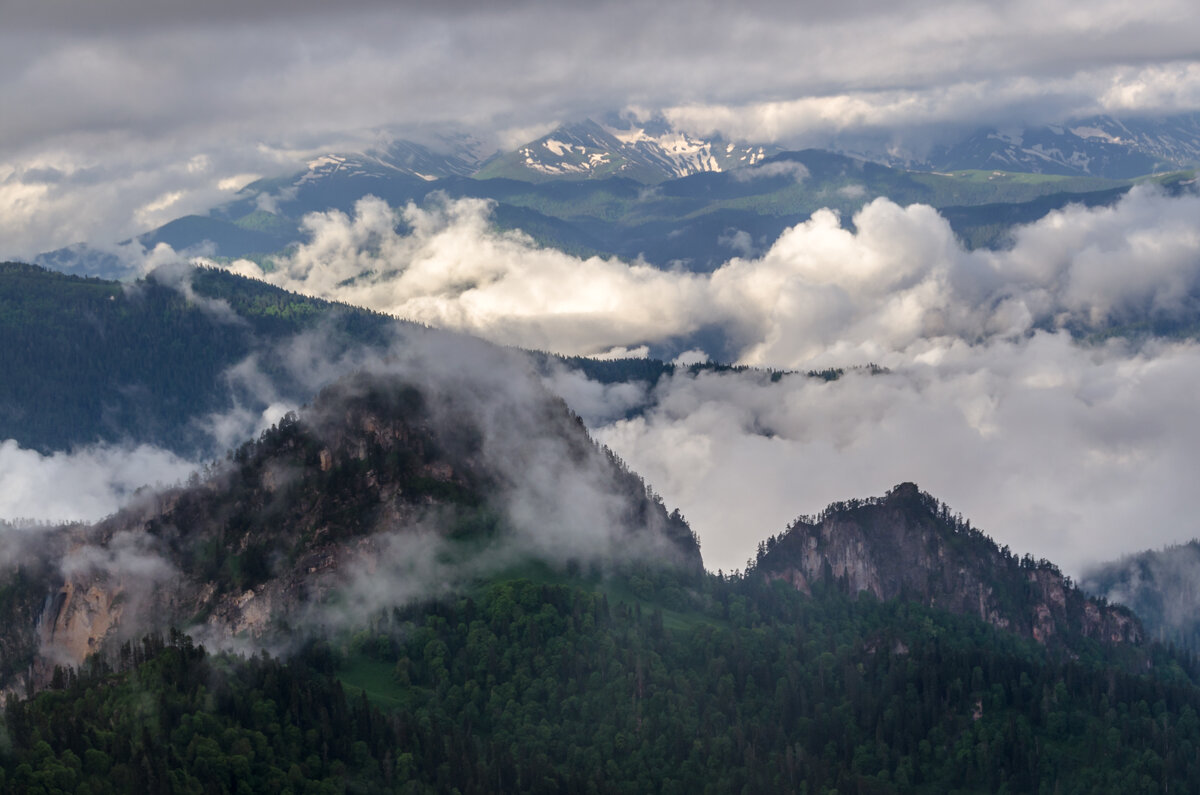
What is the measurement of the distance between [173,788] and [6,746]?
2513cm

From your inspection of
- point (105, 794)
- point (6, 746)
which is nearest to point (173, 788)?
point (105, 794)

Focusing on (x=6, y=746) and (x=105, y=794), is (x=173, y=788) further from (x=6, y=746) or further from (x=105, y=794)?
(x=6, y=746)

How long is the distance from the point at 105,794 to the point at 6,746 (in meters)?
17.5

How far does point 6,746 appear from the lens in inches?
7864

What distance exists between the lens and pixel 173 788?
200 m

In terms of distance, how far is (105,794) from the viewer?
195m

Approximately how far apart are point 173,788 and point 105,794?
9365 millimetres
